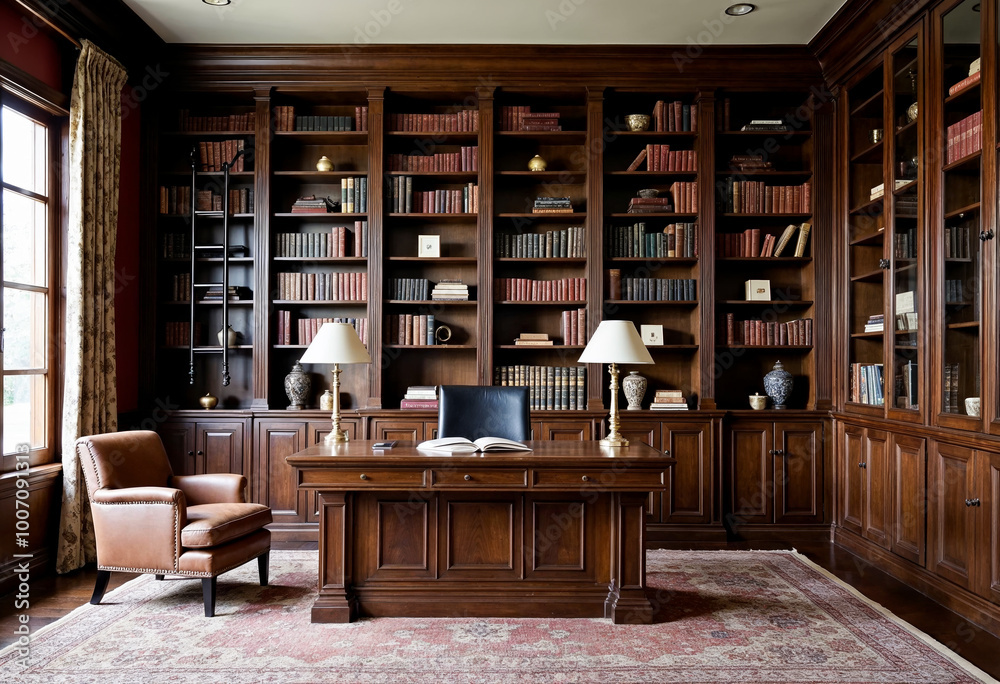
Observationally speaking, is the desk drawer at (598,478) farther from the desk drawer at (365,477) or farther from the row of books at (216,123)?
the row of books at (216,123)

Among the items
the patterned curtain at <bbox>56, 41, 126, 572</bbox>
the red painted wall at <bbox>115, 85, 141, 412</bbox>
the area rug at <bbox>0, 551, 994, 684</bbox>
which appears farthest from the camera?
the red painted wall at <bbox>115, 85, 141, 412</bbox>

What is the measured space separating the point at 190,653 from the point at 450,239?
11.4ft

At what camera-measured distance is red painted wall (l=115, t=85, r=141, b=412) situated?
5004 mm

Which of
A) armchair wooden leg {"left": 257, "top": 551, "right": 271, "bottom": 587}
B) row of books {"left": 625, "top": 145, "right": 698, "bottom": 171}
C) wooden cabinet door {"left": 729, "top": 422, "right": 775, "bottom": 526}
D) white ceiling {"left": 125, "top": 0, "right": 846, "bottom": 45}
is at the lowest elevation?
armchair wooden leg {"left": 257, "top": 551, "right": 271, "bottom": 587}

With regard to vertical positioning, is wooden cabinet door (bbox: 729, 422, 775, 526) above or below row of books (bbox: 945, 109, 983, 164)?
below

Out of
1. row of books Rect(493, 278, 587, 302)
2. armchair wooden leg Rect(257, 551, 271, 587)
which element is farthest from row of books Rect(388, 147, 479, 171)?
armchair wooden leg Rect(257, 551, 271, 587)

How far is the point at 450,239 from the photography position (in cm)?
563

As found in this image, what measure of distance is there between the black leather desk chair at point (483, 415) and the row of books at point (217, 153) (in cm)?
273

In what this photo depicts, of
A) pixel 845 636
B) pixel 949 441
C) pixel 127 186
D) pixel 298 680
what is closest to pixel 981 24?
pixel 949 441

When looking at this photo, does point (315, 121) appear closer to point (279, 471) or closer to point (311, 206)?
point (311, 206)

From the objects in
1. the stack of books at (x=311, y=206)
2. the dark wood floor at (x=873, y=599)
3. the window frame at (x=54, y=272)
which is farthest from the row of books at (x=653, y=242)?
the window frame at (x=54, y=272)

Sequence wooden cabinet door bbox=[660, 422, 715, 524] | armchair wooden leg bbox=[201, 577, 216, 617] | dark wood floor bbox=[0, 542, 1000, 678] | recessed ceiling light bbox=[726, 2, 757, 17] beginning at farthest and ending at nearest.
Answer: wooden cabinet door bbox=[660, 422, 715, 524] < recessed ceiling light bbox=[726, 2, 757, 17] < armchair wooden leg bbox=[201, 577, 216, 617] < dark wood floor bbox=[0, 542, 1000, 678]

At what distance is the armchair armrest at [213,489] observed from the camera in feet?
13.2

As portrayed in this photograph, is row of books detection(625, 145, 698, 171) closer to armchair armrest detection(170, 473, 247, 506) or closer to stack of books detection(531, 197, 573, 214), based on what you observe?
stack of books detection(531, 197, 573, 214)
